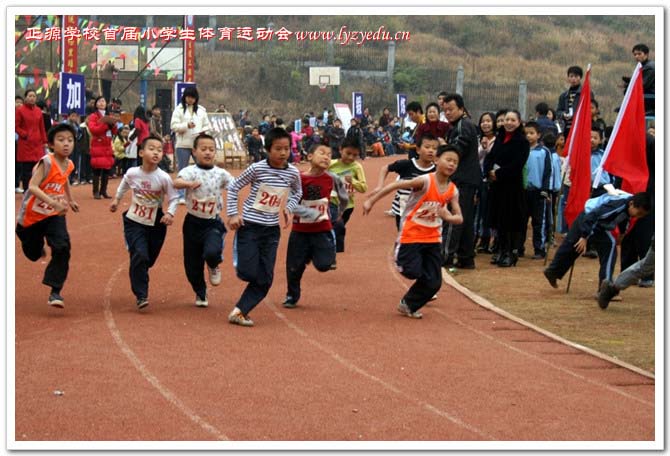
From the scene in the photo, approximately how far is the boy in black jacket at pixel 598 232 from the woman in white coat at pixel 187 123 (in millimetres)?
7937

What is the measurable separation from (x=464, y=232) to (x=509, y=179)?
887mm

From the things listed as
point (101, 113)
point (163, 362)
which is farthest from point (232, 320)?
point (101, 113)

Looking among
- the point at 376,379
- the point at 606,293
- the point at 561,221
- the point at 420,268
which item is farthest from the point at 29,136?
the point at 376,379

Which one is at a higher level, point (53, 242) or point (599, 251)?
point (53, 242)

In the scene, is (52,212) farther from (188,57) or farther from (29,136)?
(188,57)

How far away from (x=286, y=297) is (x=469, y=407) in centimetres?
400

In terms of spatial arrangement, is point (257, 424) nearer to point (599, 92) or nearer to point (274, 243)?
point (274, 243)

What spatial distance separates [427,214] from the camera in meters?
10.6

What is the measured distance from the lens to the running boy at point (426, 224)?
10.6 m

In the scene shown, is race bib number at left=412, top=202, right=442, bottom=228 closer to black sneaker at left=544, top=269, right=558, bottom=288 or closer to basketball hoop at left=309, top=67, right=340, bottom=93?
black sneaker at left=544, top=269, right=558, bottom=288

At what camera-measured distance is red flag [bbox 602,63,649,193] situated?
39.5 ft

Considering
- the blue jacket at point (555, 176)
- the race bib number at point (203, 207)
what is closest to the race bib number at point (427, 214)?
the race bib number at point (203, 207)

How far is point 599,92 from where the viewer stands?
178 feet

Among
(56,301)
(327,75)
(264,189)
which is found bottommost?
(56,301)
